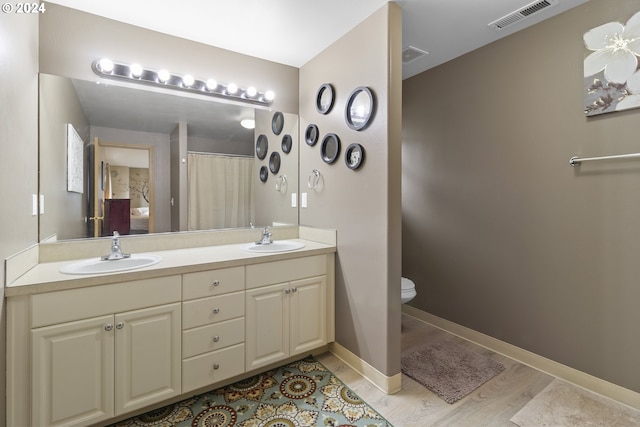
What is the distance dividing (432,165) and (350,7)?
147cm

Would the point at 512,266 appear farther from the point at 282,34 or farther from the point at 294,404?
the point at 282,34

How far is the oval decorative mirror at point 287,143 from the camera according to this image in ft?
8.50

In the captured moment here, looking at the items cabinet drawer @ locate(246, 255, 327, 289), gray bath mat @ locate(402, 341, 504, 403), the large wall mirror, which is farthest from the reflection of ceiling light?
gray bath mat @ locate(402, 341, 504, 403)

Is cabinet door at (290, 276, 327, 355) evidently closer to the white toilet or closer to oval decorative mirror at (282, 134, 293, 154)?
the white toilet

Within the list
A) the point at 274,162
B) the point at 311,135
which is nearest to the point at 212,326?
the point at 274,162

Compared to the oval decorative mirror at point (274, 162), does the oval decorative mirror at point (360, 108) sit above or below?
above

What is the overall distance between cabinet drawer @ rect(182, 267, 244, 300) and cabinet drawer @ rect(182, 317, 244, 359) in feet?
0.61

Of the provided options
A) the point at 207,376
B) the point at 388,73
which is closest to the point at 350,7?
the point at 388,73

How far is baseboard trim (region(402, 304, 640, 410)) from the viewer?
66.5 inches

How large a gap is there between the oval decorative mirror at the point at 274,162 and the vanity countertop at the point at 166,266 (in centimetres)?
72

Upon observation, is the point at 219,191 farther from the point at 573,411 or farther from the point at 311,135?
the point at 573,411

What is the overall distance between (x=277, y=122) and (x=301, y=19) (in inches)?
33.1

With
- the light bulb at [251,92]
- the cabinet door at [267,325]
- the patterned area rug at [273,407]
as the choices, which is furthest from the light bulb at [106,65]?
the patterned area rug at [273,407]

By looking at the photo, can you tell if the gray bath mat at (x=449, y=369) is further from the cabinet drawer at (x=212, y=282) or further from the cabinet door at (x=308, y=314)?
the cabinet drawer at (x=212, y=282)
